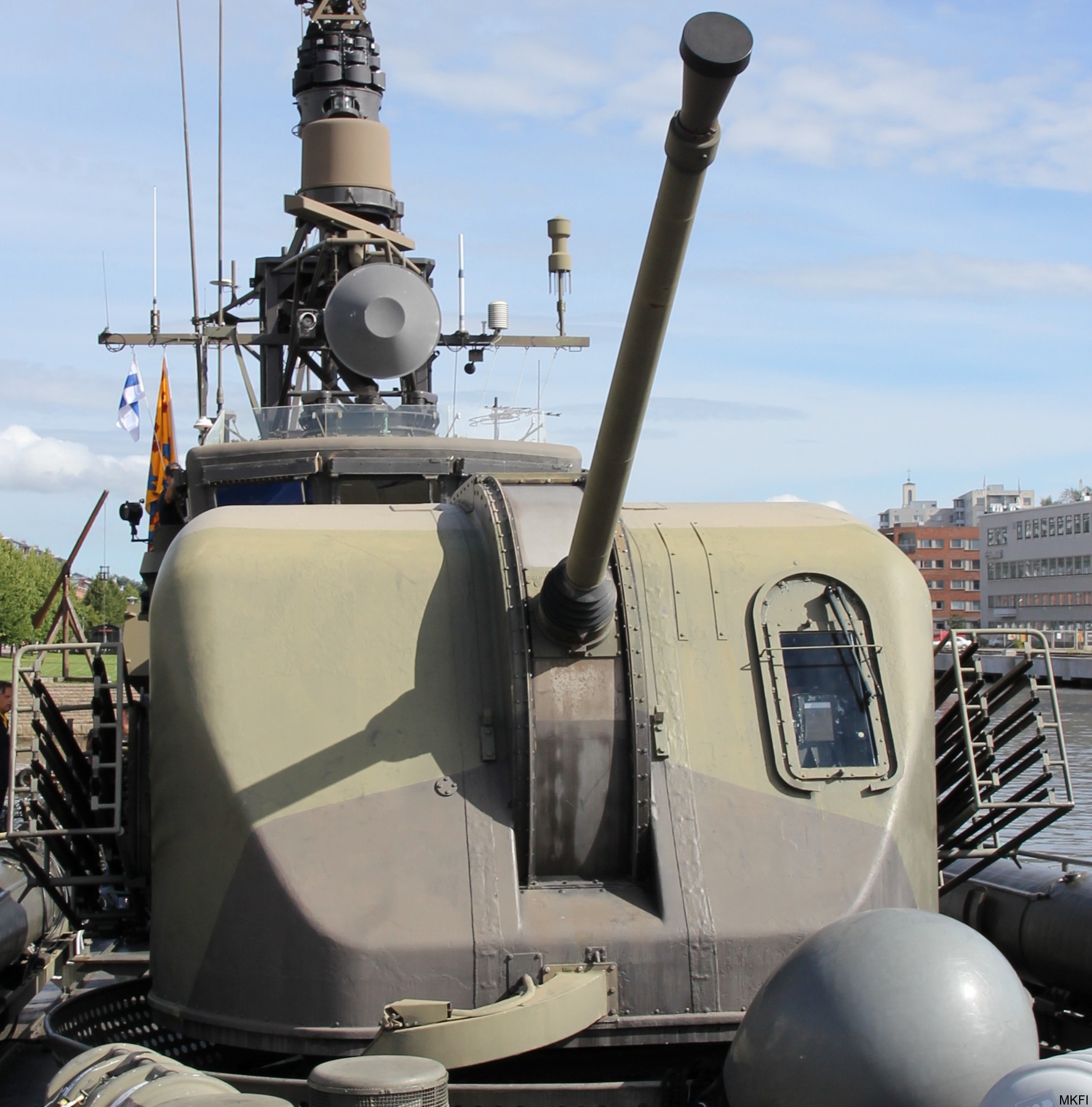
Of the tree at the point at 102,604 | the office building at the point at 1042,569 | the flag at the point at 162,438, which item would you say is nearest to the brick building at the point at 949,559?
the office building at the point at 1042,569

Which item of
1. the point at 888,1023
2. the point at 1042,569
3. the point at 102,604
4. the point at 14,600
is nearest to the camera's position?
the point at 888,1023

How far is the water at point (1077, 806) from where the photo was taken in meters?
15.8

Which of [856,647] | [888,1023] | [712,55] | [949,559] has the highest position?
[949,559]

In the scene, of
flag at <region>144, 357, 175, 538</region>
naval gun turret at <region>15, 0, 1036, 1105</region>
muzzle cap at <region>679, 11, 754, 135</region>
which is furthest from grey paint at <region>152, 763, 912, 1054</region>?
flag at <region>144, 357, 175, 538</region>

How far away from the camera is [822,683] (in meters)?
5.32

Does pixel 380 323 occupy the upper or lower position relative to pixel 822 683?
upper

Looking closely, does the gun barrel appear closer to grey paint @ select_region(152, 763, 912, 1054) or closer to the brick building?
grey paint @ select_region(152, 763, 912, 1054)

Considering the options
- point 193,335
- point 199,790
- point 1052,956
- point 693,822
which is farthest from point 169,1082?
point 193,335

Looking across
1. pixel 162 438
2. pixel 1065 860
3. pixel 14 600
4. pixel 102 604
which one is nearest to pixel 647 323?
pixel 1065 860

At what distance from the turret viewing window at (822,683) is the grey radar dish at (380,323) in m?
3.24

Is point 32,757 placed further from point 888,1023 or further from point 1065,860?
point 1065,860

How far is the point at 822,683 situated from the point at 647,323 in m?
1.84

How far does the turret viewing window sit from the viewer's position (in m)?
5.16

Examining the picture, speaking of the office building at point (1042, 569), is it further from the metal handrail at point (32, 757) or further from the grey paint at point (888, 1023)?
the grey paint at point (888, 1023)
